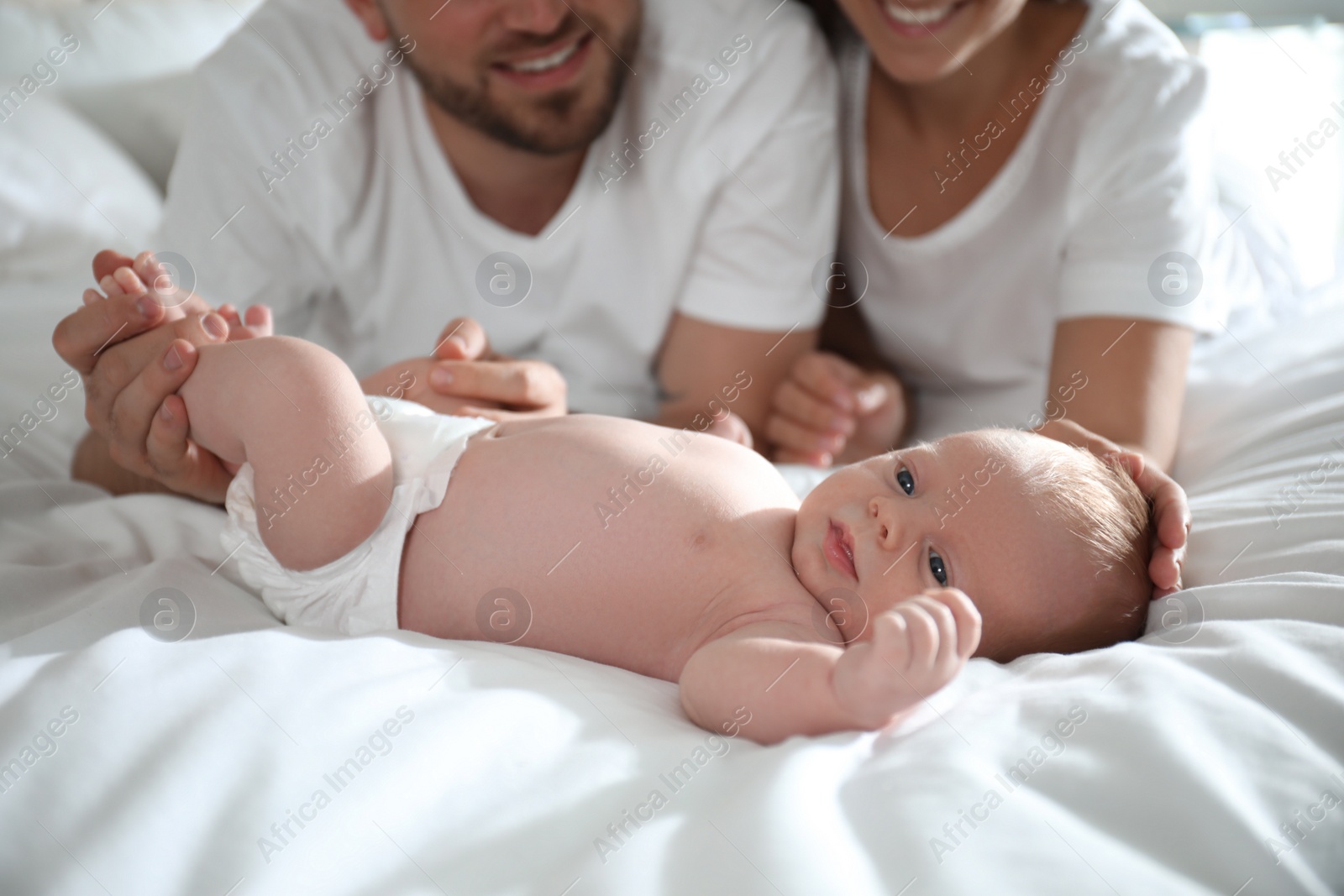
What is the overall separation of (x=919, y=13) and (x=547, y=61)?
0.54 metres

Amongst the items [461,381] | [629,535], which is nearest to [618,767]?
[629,535]

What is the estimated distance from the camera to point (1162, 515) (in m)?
0.92

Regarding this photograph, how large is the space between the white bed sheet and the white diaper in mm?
83

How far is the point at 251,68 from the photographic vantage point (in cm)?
143

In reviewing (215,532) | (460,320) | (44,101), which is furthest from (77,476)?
(44,101)

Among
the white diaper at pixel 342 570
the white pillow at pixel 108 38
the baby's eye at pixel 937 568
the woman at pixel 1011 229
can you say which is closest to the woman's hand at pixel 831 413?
the woman at pixel 1011 229

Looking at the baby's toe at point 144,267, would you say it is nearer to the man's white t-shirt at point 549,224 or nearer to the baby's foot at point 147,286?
the baby's foot at point 147,286

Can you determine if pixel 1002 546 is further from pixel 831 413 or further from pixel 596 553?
pixel 831 413

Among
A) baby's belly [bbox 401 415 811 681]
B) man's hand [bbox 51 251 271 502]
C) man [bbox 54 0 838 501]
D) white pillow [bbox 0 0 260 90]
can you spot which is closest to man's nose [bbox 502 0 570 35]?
man [bbox 54 0 838 501]

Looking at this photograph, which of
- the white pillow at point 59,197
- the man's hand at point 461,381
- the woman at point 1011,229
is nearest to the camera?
the man's hand at point 461,381

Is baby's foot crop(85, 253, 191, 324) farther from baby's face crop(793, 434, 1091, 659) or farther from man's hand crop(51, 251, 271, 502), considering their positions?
baby's face crop(793, 434, 1091, 659)

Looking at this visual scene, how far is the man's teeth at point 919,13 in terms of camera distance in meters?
1.28

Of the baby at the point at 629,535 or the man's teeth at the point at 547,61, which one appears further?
the man's teeth at the point at 547,61

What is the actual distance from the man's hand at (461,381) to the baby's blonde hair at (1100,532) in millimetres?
548
